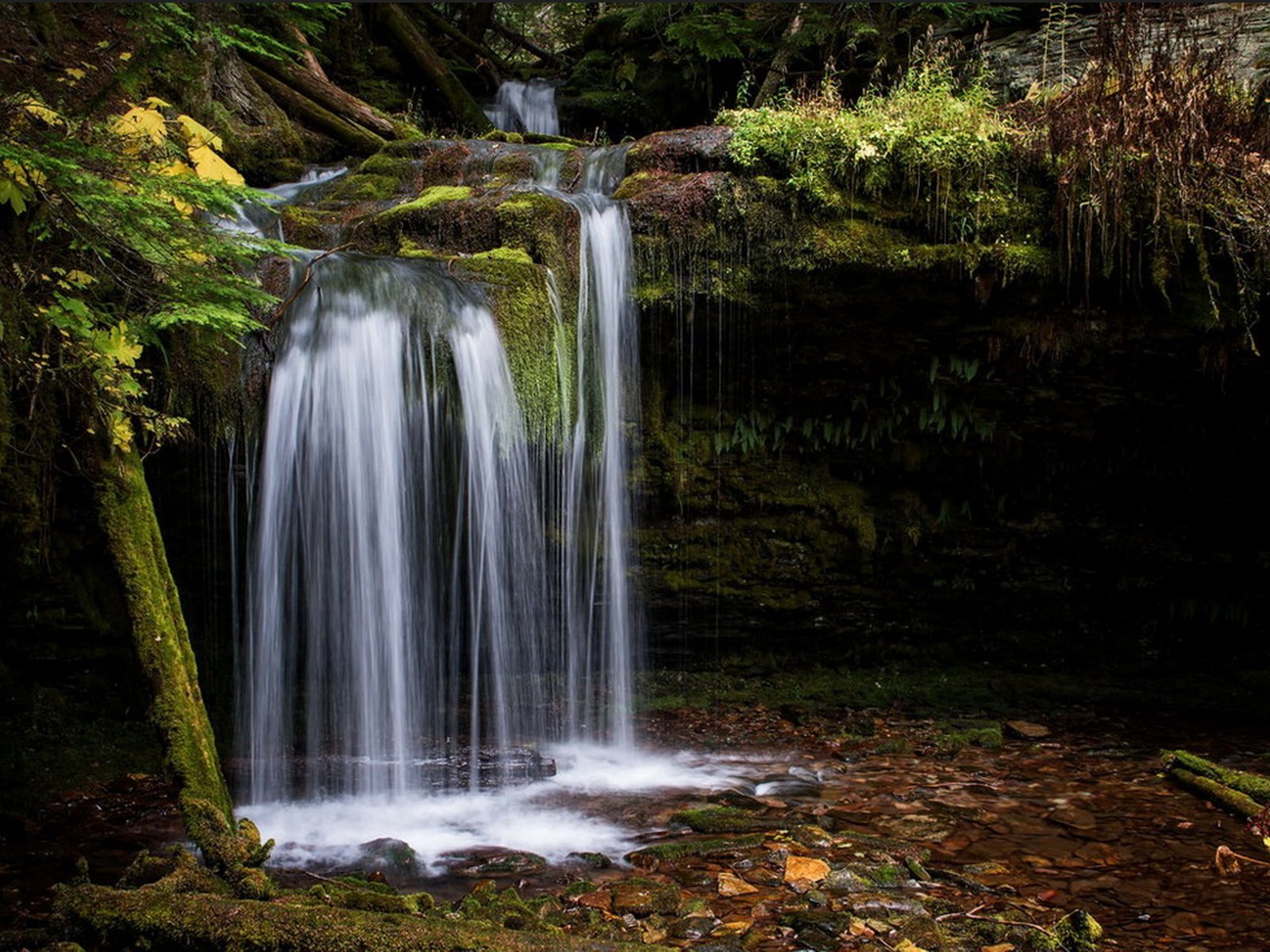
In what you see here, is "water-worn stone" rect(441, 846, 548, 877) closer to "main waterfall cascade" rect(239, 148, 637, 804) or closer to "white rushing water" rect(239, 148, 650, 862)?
"white rushing water" rect(239, 148, 650, 862)

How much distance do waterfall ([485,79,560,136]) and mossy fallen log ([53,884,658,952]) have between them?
11.8 metres

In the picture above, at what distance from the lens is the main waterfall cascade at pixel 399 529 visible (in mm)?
5758

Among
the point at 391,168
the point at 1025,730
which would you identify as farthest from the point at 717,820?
the point at 391,168

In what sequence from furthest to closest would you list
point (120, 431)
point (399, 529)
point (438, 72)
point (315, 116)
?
point (438, 72)
point (315, 116)
point (399, 529)
point (120, 431)

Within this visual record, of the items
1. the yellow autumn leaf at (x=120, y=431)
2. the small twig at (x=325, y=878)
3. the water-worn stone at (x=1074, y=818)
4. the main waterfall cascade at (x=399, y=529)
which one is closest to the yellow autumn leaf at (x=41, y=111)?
the yellow autumn leaf at (x=120, y=431)

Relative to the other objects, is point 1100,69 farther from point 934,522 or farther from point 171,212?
point 171,212

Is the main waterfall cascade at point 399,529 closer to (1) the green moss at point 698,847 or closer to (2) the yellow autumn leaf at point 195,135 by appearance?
(2) the yellow autumn leaf at point 195,135

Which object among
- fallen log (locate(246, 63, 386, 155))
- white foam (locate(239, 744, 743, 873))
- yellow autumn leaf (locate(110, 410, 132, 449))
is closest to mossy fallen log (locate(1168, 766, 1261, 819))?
white foam (locate(239, 744, 743, 873))

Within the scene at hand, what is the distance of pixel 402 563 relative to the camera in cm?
602

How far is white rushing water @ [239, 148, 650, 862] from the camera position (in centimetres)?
570

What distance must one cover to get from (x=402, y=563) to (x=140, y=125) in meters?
3.07

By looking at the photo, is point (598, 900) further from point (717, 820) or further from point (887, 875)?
point (887, 875)

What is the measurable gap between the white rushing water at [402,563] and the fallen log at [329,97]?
4.85 metres

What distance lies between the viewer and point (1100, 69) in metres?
6.78
